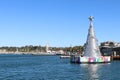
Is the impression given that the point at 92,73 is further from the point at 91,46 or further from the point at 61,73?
the point at 91,46

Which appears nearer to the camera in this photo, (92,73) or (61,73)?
(92,73)

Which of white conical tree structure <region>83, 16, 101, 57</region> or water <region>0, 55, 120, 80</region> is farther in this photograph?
white conical tree structure <region>83, 16, 101, 57</region>

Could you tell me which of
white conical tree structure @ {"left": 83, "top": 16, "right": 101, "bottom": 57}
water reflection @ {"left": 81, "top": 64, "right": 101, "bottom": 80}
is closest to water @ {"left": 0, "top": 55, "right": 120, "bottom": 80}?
water reflection @ {"left": 81, "top": 64, "right": 101, "bottom": 80}

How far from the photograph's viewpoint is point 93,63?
115 meters

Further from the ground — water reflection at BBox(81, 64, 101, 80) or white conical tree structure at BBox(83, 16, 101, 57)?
white conical tree structure at BBox(83, 16, 101, 57)

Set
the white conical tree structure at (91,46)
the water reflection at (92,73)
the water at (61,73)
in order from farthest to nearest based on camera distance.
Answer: the white conical tree structure at (91,46), the water at (61,73), the water reflection at (92,73)

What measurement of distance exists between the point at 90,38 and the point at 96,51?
181 inches

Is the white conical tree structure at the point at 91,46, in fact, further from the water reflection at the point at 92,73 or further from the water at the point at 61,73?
the water reflection at the point at 92,73

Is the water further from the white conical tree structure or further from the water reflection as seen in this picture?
the white conical tree structure

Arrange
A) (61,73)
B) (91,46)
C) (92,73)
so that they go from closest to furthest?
1. (92,73)
2. (61,73)
3. (91,46)

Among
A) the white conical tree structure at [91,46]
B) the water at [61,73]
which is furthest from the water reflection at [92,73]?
the white conical tree structure at [91,46]

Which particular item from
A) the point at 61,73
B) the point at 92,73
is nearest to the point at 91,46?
the point at 92,73

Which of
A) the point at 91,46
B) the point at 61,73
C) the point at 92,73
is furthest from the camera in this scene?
the point at 91,46

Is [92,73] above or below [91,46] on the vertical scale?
below
